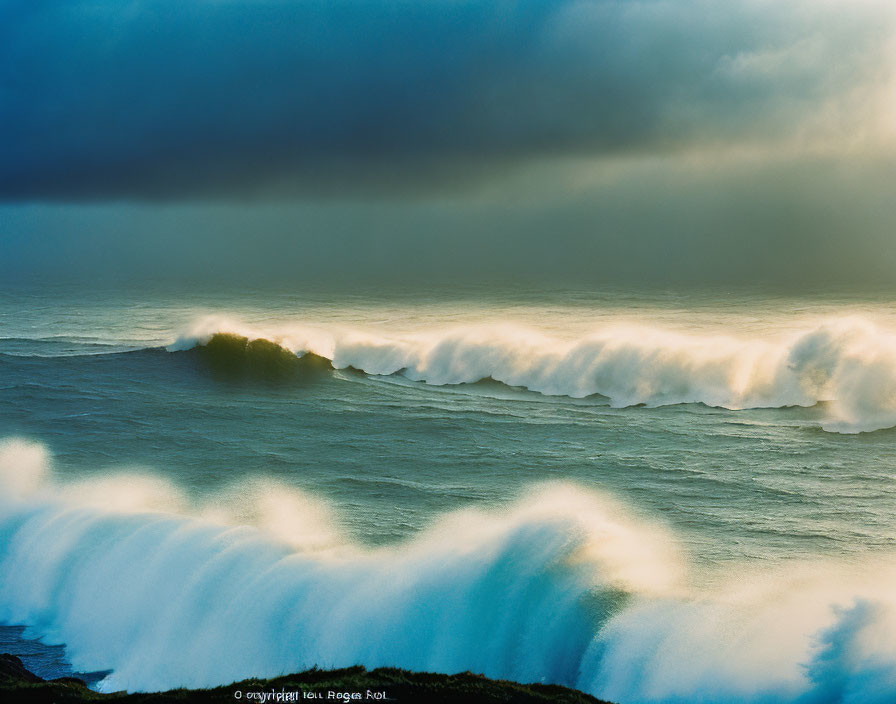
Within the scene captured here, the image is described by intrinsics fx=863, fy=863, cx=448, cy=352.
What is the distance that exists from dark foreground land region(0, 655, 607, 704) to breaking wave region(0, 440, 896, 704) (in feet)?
5.87

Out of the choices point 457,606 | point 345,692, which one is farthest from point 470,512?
point 345,692

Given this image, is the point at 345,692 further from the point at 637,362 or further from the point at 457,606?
the point at 637,362

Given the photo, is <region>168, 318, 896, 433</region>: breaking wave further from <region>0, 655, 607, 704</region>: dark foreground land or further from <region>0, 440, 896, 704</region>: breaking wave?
<region>0, 655, 607, 704</region>: dark foreground land

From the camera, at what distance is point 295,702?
773 centimetres

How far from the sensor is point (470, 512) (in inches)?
592

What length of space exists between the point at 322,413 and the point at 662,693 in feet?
52.0

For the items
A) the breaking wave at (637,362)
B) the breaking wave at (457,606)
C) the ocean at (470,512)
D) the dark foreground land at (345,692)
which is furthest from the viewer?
the breaking wave at (637,362)

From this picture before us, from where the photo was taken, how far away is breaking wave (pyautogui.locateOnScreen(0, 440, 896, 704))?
9516 mm

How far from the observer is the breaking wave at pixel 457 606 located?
952cm

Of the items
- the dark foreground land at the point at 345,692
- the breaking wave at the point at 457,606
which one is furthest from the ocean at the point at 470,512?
the dark foreground land at the point at 345,692

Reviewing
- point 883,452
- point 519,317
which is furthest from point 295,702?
point 519,317

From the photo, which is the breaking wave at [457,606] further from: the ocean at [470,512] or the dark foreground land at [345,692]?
the dark foreground land at [345,692]

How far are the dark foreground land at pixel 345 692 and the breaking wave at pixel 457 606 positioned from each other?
1790mm

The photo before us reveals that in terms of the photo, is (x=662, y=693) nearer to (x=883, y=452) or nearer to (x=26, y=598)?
(x=26, y=598)
